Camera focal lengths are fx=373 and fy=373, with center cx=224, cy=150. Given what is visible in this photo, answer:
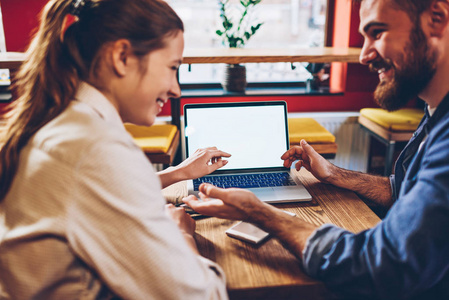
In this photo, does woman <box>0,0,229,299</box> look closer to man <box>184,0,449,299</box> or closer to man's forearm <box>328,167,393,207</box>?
man <box>184,0,449,299</box>

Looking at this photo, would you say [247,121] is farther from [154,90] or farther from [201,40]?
[201,40]

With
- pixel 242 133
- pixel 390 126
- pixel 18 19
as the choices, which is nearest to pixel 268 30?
pixel 390 126

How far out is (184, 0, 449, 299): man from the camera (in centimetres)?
73

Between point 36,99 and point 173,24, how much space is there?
0.32m

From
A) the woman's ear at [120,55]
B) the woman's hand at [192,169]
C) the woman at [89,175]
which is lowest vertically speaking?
the woman's hand at [192,169]

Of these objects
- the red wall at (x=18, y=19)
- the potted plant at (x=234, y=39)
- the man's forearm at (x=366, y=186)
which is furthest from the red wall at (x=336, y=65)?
the man's forearm at (x=366, y=186)

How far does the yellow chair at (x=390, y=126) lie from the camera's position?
2414 mm

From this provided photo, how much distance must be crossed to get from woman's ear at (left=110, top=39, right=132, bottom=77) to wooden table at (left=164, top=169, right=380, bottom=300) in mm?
463

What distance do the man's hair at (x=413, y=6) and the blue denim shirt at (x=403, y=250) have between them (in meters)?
0.29

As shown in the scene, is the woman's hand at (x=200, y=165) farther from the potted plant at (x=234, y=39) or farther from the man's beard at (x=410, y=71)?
the potted plant at (x=234, y=39)

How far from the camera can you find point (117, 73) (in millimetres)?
750

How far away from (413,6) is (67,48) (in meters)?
0.82

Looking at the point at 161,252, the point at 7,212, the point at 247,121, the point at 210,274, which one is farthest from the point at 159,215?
the point at 247,121

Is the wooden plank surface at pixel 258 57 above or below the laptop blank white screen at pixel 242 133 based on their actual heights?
above
